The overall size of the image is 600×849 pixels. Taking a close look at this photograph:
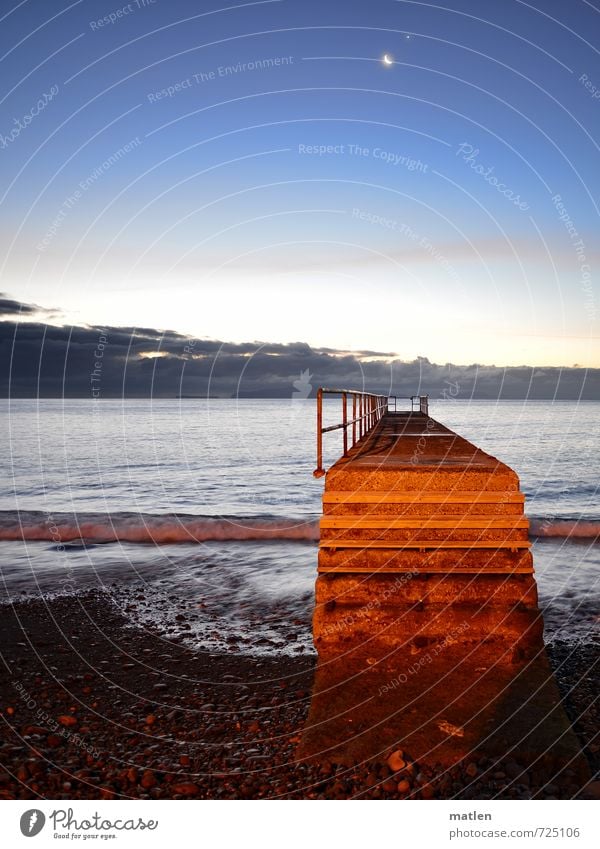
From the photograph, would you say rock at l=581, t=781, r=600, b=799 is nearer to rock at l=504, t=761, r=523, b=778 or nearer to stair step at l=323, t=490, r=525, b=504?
rock at l=504, t=761, r=523, b=778

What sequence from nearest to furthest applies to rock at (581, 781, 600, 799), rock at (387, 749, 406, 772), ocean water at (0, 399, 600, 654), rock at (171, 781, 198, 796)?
rock at (581, 781, 600, 799) → rock at (387, 749, 406, 772) → rock at (171, 781, 198, 796) → ocean water at (0, 399, 600, 654)

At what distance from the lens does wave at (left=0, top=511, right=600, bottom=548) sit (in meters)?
19.6

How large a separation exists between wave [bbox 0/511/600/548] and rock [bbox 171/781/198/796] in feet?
45.6

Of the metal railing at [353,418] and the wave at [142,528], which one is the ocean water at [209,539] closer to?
the wave at [142,528]

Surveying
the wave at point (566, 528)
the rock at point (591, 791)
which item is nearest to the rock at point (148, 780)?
the rock at point (591, 791)

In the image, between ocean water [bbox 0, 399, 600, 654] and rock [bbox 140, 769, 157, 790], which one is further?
ocean water [bbox 0, 399, 600, 654]

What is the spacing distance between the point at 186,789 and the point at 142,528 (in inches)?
637

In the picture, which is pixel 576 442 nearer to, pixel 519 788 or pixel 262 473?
pixel 262 473

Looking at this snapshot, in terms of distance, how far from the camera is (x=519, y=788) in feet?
16.1

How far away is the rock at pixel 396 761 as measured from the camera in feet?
16.3

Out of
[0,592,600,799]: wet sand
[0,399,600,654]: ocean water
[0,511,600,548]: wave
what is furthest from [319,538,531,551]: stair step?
[0,511,600,548]: wave

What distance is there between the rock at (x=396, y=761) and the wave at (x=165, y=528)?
1431cm

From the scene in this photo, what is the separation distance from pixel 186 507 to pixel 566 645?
18.9m

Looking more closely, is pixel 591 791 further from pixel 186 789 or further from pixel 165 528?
pixel 165 528
